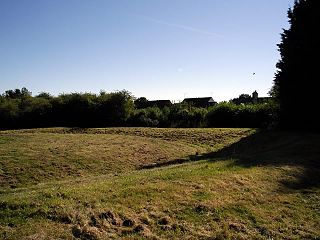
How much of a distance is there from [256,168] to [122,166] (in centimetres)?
1015

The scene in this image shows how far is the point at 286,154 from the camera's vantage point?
2039 centimetres

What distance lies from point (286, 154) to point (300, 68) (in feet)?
39.8

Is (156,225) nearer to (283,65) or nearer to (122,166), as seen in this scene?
(122,166)

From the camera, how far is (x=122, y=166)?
24062 millimetres

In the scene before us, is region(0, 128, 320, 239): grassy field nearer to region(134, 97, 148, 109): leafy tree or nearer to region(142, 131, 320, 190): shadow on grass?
region(142, 131, 320, 190): shadow on grass

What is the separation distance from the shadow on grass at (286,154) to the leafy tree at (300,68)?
2.13m

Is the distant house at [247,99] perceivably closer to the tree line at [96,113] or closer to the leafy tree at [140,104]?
the leafy tree at [140,104]

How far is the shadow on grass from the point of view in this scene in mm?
15700

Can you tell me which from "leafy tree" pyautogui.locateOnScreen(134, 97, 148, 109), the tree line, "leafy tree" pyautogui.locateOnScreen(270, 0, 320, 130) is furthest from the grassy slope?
"leafy tree" pyautogui.locateOnScreen(134, 97, 148, 109)

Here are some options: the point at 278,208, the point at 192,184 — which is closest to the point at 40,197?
the point at 192,184

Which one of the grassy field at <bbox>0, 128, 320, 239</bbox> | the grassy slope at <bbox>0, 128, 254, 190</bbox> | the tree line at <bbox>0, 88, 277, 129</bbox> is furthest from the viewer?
the tree line at <bbox>0, 88, 277, 129</bbox>

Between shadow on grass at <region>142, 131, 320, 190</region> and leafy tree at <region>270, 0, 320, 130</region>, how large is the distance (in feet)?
6.99

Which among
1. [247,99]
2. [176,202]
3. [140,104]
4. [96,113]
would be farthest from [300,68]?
[247,99]

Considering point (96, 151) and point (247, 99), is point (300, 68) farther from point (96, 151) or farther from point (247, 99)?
point (247, 99)
